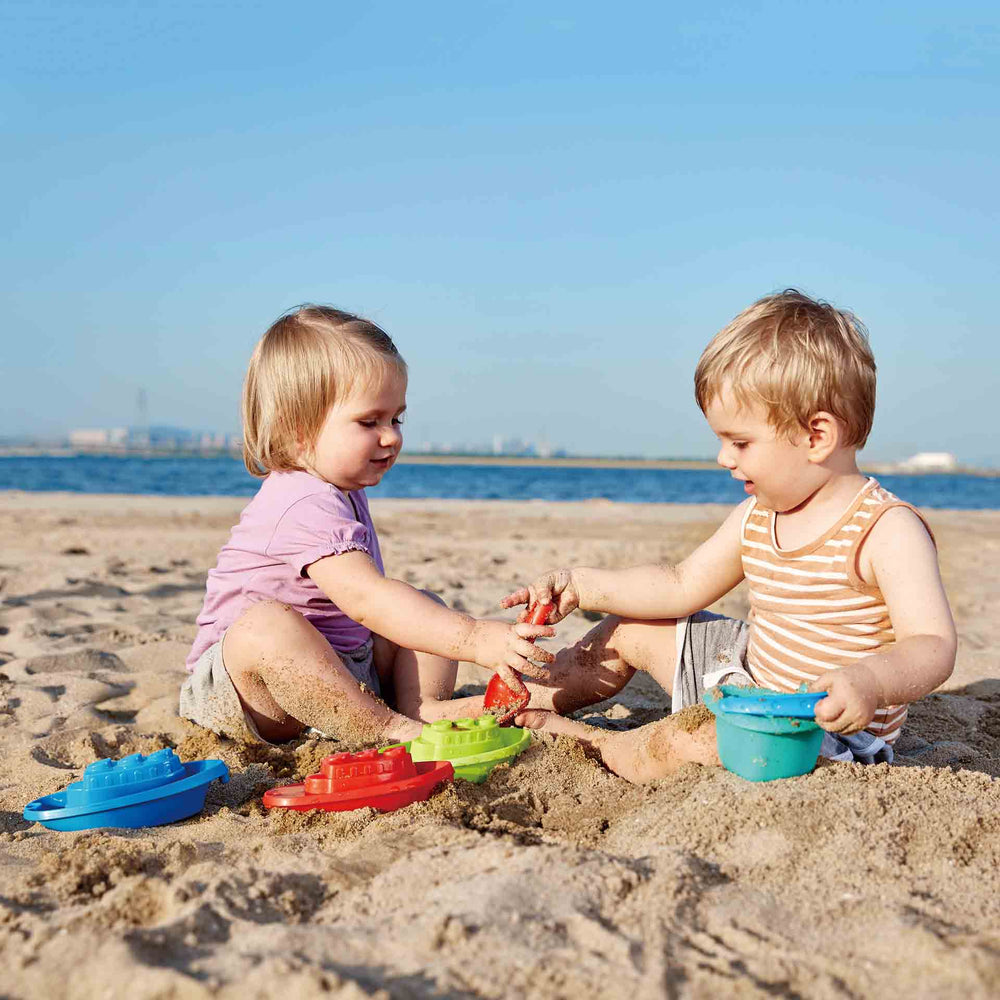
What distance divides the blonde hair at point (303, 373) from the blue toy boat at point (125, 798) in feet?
3.46

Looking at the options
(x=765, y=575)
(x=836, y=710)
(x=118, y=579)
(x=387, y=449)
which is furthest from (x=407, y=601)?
(x=118, y=579)

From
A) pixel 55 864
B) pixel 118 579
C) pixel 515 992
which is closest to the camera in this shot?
pixel 515 992

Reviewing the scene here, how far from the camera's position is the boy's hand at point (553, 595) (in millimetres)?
2545

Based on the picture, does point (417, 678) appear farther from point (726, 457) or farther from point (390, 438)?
point (726, 457)

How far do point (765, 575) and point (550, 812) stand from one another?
2.67 feet

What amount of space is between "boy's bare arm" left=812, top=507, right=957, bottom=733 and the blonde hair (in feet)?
4.70

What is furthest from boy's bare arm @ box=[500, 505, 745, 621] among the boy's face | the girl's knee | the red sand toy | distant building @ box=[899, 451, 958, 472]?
distant building @ box=[899, 451, 958, 472]

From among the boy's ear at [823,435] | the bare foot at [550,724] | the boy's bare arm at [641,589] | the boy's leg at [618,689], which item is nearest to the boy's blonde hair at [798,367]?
the boy's ear at [823,435]

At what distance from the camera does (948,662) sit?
6.18 ft

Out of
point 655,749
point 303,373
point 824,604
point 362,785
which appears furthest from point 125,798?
point 824,604

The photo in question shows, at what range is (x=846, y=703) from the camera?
5.58ft

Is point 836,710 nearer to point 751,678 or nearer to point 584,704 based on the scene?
point 751,678

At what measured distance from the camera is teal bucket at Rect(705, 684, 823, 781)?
1786 mm

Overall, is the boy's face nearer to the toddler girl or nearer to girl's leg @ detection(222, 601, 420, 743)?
the toddler girl
